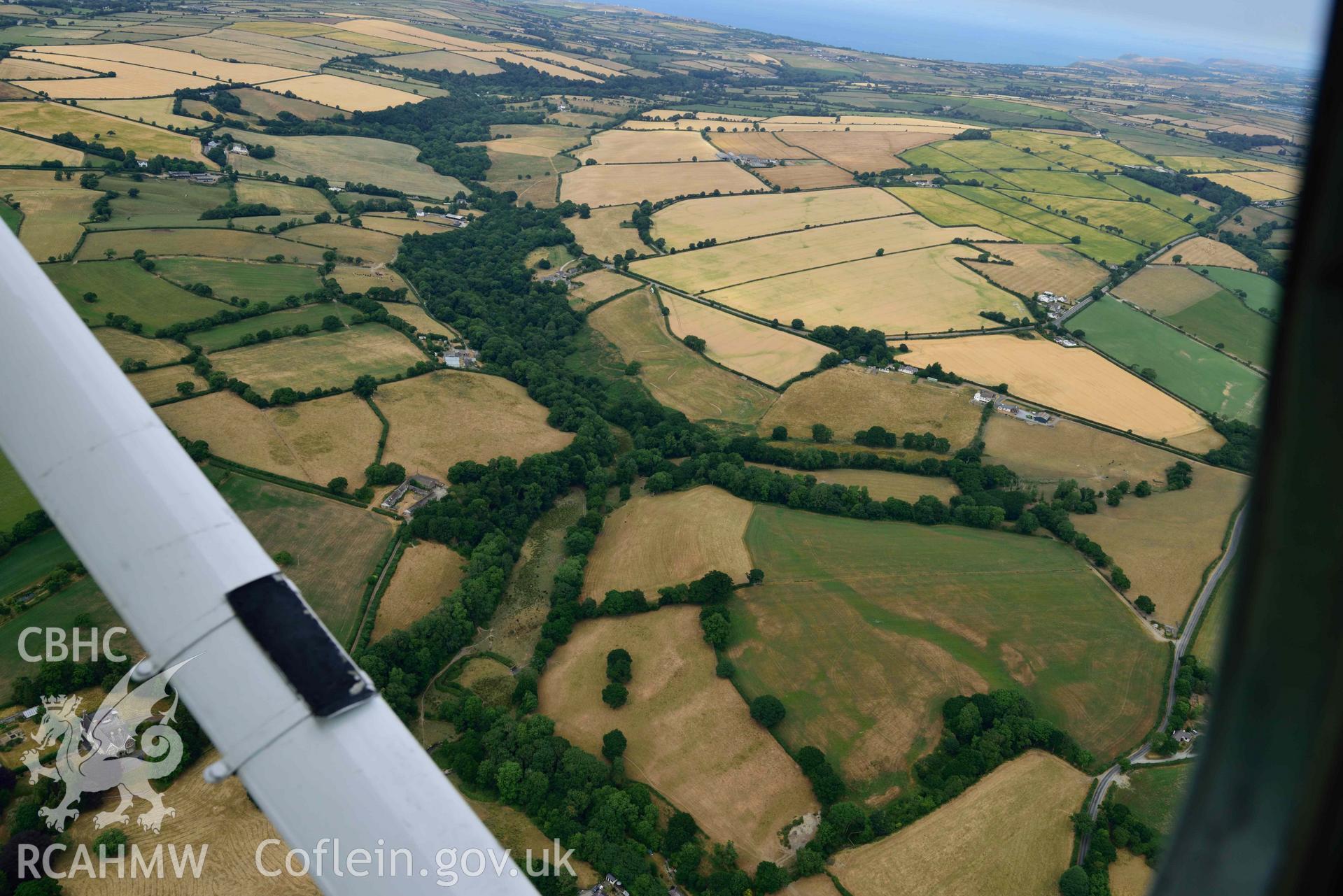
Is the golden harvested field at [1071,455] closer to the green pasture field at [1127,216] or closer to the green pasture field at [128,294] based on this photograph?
the green pasture field at [1127,216]

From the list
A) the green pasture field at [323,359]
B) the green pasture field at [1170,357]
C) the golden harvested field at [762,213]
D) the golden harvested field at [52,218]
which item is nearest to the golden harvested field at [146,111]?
the golden harvested field at [52,218]

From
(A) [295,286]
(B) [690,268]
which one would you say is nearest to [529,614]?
(A) [295,286]

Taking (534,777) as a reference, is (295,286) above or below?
above

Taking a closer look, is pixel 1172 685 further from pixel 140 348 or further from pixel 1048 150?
pixel 1048 150

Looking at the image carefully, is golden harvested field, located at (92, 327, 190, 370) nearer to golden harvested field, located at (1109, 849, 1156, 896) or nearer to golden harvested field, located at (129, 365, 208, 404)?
golden harvested field, located at (129, 365, 208, 404)

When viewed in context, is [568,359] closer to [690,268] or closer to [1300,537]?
[690,268]

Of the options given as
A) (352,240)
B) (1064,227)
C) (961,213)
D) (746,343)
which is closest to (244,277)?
(352,240)

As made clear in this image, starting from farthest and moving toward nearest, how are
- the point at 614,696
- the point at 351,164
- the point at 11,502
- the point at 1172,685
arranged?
1. the point at 351,164
2. the point at 11,502
3. the point at 1172,685
4. the point at 614,696
